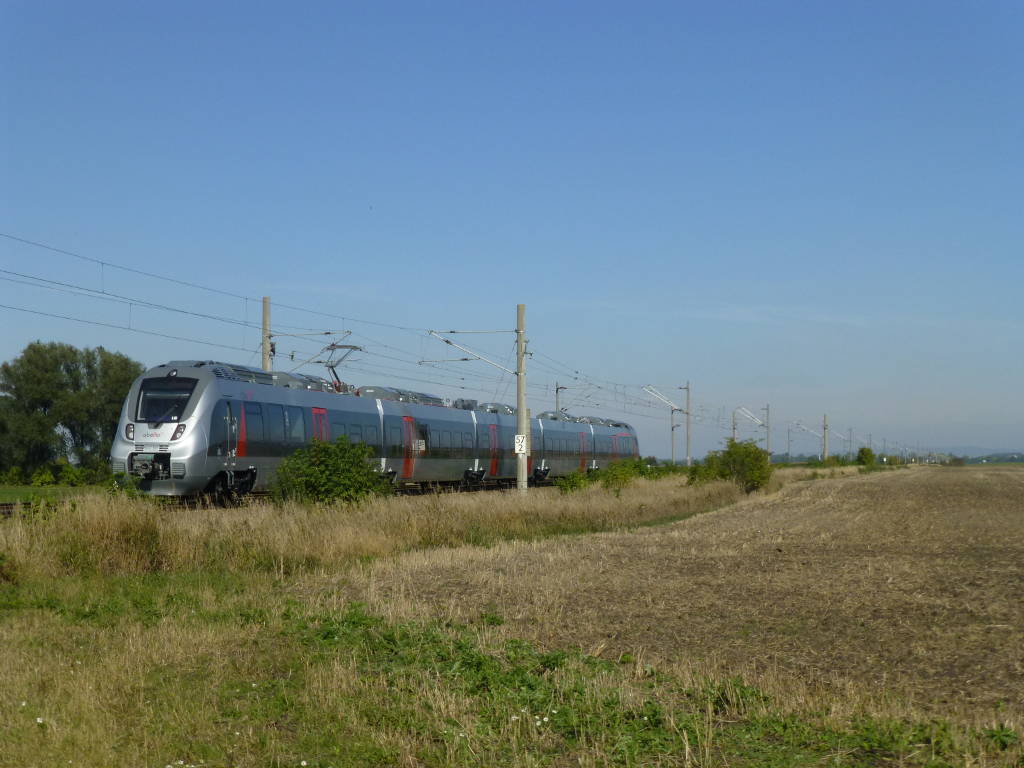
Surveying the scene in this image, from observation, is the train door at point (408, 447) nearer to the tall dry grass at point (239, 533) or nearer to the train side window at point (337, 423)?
the train side window at point (337, 423)

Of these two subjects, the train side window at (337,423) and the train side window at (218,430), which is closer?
the train side window at (218,430)

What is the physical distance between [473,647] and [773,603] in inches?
191

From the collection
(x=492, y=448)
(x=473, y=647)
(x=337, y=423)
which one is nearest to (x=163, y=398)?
(x=337, y=423)

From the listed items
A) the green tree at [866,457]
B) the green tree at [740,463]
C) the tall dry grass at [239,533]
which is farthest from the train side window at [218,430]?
the green tree at [866,457]

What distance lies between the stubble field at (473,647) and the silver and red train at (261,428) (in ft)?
22.5

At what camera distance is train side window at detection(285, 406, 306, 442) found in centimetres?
3016

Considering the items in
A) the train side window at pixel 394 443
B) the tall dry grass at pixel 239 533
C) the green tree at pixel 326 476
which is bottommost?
the tall dry grass at pixel 239 533

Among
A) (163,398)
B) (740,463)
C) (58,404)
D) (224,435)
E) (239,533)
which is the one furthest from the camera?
(58,404)

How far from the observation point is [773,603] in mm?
13148

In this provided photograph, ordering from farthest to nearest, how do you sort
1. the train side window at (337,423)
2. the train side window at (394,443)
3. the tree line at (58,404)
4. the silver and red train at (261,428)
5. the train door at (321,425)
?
the tree line at (58,404)
the train side window at (394,443)
the train side window at (337,423)
the train door at (321,425)
the silver and red train at (261,428)

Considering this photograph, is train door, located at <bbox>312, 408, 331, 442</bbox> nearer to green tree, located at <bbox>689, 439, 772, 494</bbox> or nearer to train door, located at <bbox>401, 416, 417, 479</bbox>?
train door, located at <bbox>401, 416, 417, 479</bbox>

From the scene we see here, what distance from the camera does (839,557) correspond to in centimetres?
1920

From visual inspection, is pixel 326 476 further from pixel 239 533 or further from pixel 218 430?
pixel 218 430

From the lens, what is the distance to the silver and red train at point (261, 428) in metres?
26.0
